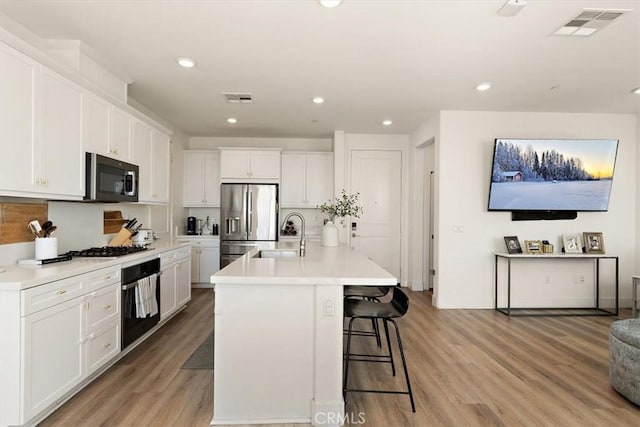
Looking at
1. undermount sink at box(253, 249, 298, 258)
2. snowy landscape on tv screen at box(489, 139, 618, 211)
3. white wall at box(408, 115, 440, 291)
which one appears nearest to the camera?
undermount sink at box(253, 249, 298, 258)

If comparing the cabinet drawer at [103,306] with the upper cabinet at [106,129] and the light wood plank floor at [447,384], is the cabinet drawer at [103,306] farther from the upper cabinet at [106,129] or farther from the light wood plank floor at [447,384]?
the upper cabinet at [106,129]

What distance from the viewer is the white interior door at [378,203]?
240 inches

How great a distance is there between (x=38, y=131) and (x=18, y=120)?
158 millimetres

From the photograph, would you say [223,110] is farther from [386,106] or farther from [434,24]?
[434,24]

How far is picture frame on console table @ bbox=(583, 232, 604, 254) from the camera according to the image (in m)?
4.62

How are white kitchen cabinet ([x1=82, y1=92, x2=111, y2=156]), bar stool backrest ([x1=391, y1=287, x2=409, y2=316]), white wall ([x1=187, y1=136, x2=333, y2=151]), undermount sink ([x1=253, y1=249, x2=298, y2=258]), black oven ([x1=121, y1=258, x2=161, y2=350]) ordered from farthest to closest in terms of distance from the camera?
white wall ([x1=187, y1=136, x2=333, y2=151]) < undermount sink ([x1=253, y1=249, x2=298, y2=258]) < black oven ([x1=121, y1=258, x2=161, y2=350]) < white kitchen cabinet ([x1=82, y1=92, x2=111, y2=156]) < bar stool backrest ([x1=391, y1=287, x2=409, y2=316])

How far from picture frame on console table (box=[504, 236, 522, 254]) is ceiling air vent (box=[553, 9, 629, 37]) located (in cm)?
266

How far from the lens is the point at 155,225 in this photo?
4922 millimetres

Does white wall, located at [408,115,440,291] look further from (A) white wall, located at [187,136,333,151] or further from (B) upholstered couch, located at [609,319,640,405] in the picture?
(B) upholstered couch, located at [609,319,640,405]

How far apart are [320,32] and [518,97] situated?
9.07ft

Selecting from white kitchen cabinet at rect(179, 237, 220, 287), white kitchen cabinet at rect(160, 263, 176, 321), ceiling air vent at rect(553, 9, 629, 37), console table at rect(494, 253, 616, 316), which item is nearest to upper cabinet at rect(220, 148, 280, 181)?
white kitchen cabinet at rect(179, 237, 220, 287)

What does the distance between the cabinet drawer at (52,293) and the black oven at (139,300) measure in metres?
0.58

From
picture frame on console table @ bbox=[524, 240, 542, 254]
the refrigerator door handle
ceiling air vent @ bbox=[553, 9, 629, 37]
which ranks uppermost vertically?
ceiling air vent @ bbox=[553, 9, 629, 37]

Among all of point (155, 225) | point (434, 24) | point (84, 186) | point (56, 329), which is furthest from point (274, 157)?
point (56, 329)
